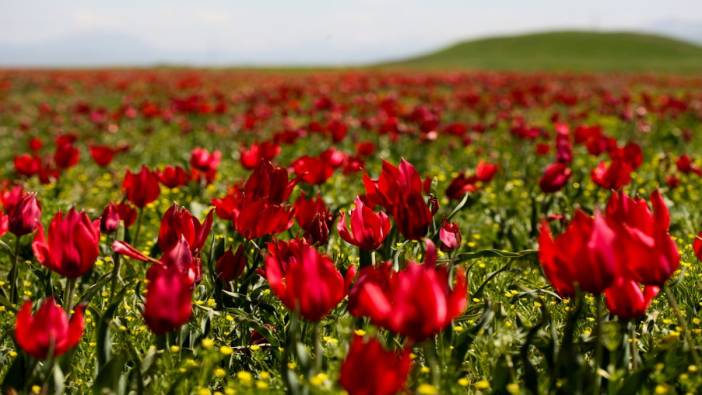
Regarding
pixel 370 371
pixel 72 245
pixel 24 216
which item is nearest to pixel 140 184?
pixel 24 216

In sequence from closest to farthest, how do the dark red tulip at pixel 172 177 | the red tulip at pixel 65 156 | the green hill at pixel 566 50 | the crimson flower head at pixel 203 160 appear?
1. the dark red tulip at pixel 172 177
2. the crimson flower head at pixel 203 160
3. the red tulip at pixel 65 156
4. the green hill at pixel 566 50

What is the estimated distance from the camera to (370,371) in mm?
1398

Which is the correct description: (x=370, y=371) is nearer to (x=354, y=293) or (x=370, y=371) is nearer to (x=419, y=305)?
(x=419, y=305)

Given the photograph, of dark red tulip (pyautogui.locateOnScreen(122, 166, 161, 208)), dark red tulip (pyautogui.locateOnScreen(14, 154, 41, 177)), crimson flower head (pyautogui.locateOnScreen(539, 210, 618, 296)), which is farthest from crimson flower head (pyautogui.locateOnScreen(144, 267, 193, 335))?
dark red tulip (pyautogui.locateOnScreen(14, 154, 41, 177))

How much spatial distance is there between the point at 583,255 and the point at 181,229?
1247 millimetres

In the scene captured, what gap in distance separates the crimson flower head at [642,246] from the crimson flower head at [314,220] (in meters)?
1.02

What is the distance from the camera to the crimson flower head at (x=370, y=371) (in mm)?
1385

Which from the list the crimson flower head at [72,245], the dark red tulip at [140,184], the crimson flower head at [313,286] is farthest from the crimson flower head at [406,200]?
the dark red tulip at [140,184]

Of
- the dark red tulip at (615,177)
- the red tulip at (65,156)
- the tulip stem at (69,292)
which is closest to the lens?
the tulip stem at (69,292)

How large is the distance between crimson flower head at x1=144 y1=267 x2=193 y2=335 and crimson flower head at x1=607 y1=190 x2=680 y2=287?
1029mm

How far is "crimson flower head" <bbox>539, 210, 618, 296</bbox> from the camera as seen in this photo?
4.88 ft

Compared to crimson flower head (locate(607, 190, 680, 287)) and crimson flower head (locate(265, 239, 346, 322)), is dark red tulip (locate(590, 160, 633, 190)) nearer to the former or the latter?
crimson flower head (locate(607, 190, 680, 287))

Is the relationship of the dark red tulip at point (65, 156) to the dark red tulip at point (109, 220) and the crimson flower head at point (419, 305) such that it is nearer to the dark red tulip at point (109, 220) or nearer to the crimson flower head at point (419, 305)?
the dark red tulip at point (109, 220)

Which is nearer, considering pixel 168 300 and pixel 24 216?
pixel 168 300
